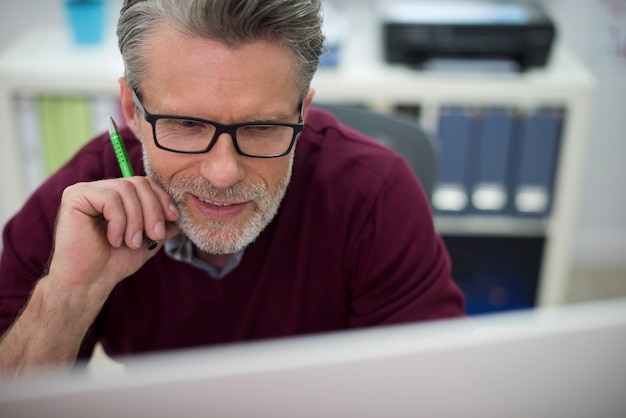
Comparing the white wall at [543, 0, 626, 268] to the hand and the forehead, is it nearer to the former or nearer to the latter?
the forehead

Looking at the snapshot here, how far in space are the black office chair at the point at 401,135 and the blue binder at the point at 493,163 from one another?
87 cm

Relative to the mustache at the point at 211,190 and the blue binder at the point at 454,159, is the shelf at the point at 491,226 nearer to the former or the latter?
the blue binder at the point at 454,159

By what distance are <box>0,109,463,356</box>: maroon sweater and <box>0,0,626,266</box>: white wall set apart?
1614mm

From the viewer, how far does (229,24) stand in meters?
0.99

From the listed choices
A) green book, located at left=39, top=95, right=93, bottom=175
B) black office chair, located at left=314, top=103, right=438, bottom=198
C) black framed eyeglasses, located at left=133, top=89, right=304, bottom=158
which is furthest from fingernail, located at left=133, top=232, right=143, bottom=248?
green book, located at left=39, top=95, right=93, bottom=175

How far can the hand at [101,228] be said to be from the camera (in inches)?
41.4

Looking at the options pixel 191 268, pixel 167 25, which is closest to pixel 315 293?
pixel 191 268

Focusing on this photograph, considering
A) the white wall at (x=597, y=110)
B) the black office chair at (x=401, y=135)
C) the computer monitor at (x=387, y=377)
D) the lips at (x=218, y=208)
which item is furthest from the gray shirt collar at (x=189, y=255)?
the white wall at (x=597, y=110)

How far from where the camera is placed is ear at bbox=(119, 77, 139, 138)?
1141 millimetres

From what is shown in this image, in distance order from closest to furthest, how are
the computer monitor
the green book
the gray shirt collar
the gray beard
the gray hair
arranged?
the computer monitor, the gray hair, the gray beard, the gray shirt collar, the green book

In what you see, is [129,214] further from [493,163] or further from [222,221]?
[493,163]

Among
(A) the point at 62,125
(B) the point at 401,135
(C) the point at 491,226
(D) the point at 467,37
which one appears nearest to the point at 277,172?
(B) the point at 401,135

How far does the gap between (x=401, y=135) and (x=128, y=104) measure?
595mm

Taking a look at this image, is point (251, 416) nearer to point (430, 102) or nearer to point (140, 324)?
point (140, 324)
